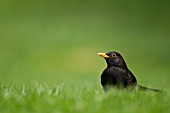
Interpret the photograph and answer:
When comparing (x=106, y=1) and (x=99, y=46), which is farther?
(x=106, y=1)

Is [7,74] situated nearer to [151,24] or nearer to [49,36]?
[49,36]

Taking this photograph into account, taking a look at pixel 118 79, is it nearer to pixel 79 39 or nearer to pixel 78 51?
pixel 78 51

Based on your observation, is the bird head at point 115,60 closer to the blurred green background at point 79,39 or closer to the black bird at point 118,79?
the black bird at point 118,79

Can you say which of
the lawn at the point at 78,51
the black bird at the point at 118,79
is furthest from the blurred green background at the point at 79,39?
the black bird at the point at 118,79

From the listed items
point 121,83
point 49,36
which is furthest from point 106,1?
point 121,83

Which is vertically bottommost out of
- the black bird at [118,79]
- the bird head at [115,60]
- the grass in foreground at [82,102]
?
the grass in foreground at [82,102]

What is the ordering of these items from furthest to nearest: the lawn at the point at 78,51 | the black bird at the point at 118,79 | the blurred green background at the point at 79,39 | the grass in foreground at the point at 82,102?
the blurred green background at the point at 79,39, the black bird at the point at 118,79, the lawn at the point at 78,51, the grass in foreground at the point at 82,102

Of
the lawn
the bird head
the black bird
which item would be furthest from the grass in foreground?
the bird head
